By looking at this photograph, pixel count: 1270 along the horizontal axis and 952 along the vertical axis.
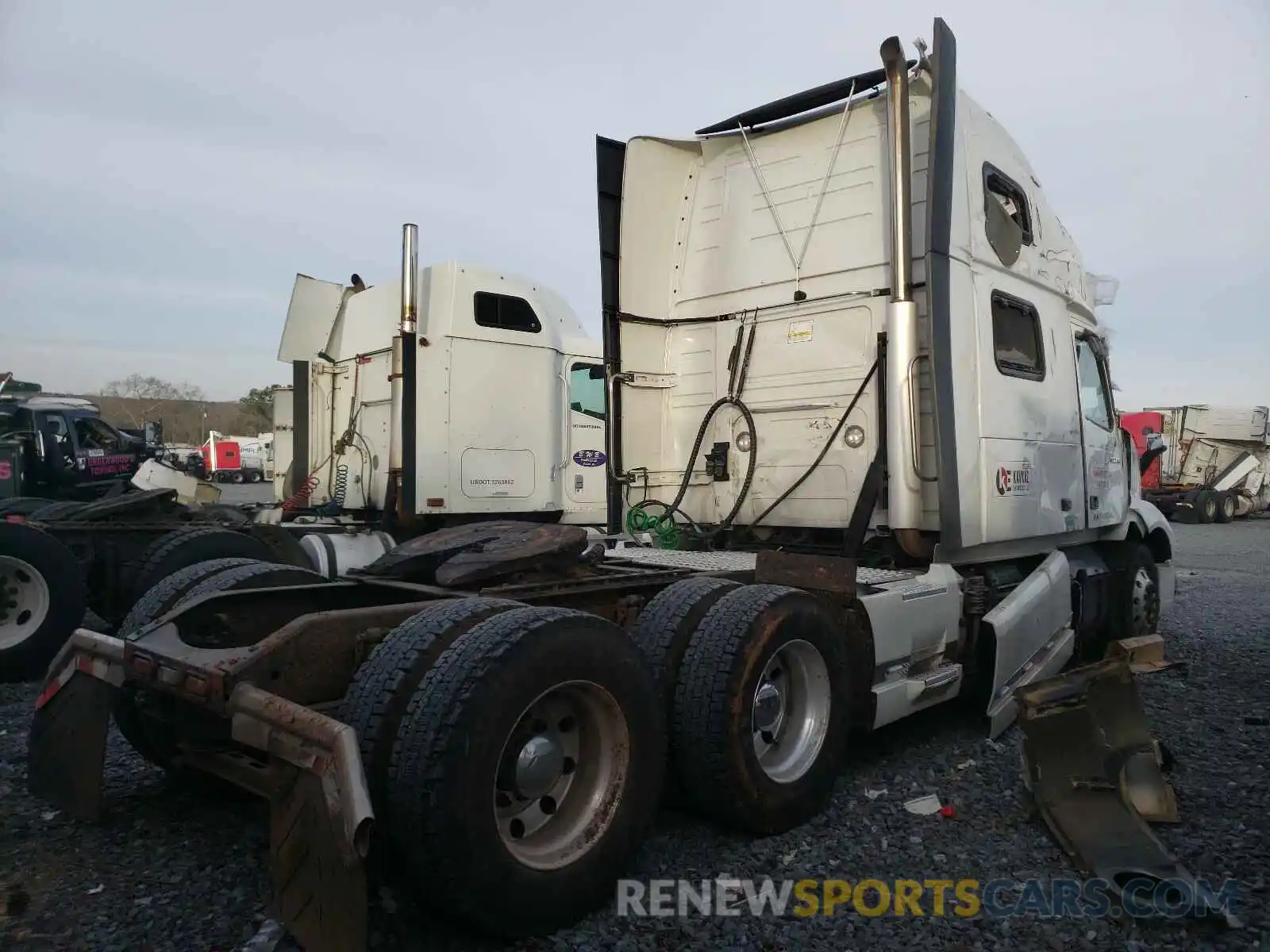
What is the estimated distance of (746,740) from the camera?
3.39 m

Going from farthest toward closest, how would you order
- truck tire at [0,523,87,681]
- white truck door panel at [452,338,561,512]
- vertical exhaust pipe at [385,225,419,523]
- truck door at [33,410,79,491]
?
truck door at [33,410,79,491]
white truck door panel at [452,338,561,512]
vertical exhaust pipe at [385,225,419,523]
truck tire at [0,523,87,681]

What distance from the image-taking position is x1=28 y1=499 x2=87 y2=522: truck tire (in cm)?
721

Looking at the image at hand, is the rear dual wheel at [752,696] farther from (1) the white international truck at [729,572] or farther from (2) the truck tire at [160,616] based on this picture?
(2) the truck tire at [160,616]

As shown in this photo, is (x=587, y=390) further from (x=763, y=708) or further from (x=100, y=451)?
(x=100, y=451)

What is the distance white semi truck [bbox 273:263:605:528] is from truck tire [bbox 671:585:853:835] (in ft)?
14.3

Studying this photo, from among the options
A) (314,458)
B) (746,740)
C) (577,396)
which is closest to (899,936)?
(746,740)

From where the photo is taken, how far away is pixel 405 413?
7.85 meters

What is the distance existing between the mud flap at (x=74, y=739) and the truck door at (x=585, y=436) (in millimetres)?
6100

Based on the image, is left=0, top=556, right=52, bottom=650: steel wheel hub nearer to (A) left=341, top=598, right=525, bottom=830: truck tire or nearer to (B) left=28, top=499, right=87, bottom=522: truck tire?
(B) left=28, top=499, right=87, bottom=522: truck tire

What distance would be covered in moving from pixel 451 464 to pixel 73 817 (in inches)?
201

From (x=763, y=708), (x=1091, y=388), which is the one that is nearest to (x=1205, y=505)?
(x=1091, y=388)

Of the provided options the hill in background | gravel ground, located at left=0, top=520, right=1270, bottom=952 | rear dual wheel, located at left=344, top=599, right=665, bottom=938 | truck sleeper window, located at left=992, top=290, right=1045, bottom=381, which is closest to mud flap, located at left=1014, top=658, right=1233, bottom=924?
gravel ground, located at left=0, top=520, right=1270, bottom=952

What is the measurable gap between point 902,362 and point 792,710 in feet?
6.77

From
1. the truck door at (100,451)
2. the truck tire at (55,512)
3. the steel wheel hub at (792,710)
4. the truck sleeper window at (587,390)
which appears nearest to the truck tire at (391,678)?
the steel wheel hub at (792,710)
